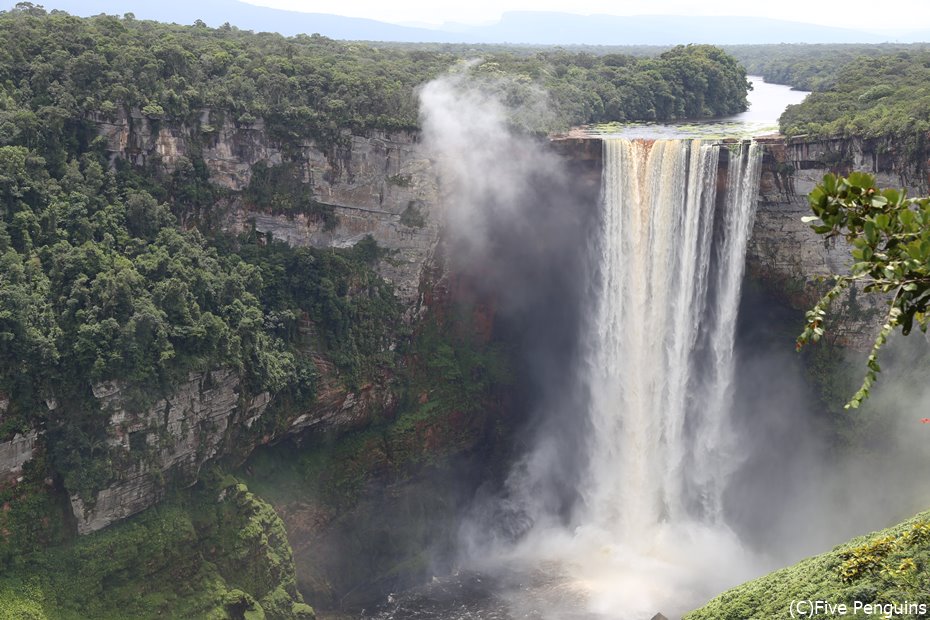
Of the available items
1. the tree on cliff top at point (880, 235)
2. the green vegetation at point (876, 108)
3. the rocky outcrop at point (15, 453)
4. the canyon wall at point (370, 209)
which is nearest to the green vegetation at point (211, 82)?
the canyon wall at point (370, 209)

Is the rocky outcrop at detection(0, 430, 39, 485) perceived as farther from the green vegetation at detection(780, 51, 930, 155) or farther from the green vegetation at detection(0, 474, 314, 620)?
the green vegetation at detection(780, 51, 930, 155)

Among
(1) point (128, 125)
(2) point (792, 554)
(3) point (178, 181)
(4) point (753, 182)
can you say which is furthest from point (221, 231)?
(2) point (792, 554)

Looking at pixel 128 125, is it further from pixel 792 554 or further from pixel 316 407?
pixel 792 554

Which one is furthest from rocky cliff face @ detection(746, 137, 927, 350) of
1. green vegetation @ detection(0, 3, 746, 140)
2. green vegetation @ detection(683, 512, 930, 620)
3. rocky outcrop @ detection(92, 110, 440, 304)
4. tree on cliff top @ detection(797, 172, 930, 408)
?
tree on cliff top @ detection(797, 172, 930, 408)

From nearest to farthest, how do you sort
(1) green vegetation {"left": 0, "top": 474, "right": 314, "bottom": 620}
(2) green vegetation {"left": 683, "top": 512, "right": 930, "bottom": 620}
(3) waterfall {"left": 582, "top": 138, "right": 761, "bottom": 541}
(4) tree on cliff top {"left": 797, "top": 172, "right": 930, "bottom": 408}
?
(4) tree on cliff top {"left": 797, "top": 172, "right": 930, "bottom": 408}, (2) green vegetation {"left": 683, "top": 512, "right": 930, "bottom": 620}, (1) green vegetation {"left": 0, "top": 474, "right": 314, "bottom": 620}, (3) waterfall {"left": 582, "top": 138, "right": 761, "bottom": 541}

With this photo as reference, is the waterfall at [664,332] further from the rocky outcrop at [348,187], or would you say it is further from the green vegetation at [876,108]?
the rocky outcrop at [348,187]

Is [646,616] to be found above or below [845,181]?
below
